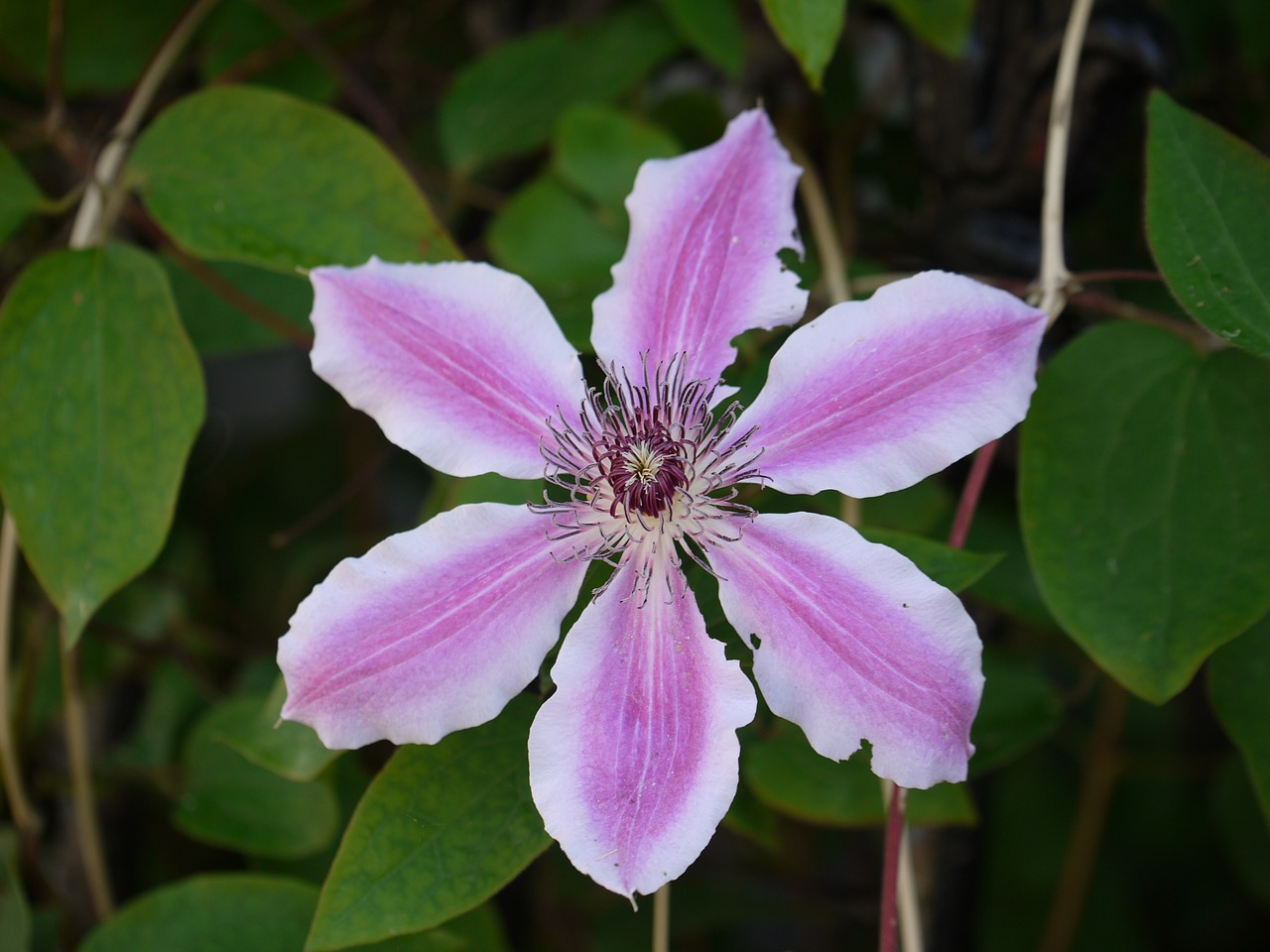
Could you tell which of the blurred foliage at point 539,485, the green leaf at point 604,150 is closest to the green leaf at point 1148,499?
the blurred foliage at point 539,485

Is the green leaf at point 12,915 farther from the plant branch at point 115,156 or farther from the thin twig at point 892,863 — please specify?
the thin twig at point 892,863

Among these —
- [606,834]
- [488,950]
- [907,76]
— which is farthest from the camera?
[907,76]

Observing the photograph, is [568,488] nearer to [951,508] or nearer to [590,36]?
[951,508]

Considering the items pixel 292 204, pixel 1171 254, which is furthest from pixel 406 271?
pixel 1171 254

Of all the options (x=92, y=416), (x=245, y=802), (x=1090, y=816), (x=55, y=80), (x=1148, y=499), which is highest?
(x=55, y=80)

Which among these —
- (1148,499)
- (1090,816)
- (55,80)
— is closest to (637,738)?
(1148,499)

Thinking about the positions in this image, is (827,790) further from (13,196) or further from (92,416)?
(13,196)
